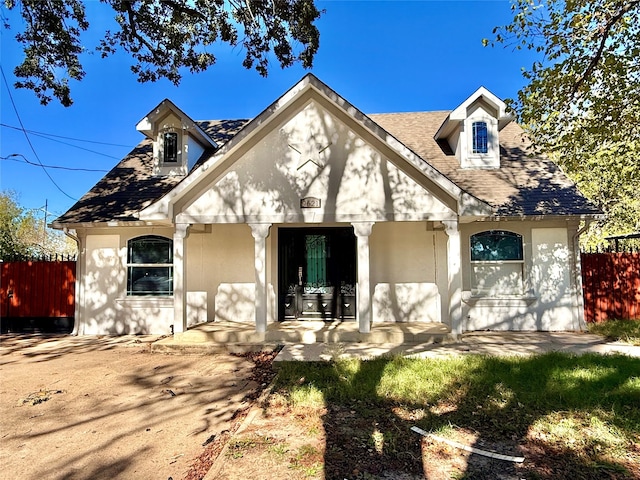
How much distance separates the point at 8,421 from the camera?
4547 millimetres

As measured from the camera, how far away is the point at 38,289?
9.92m

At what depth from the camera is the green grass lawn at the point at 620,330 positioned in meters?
7.73

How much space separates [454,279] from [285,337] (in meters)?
3.74

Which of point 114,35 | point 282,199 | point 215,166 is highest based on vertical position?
point 114,35

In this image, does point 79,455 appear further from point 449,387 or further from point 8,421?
point 449,387

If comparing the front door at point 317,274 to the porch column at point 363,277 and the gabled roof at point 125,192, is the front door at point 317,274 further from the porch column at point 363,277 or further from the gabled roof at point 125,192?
the gabled roof at point 125,192

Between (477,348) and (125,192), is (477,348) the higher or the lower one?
the lower one

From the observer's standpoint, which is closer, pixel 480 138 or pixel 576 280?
pixel 576 280

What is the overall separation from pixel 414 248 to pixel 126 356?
6910 millimetres

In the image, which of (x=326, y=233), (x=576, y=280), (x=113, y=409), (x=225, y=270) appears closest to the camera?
(x=113, y=409)

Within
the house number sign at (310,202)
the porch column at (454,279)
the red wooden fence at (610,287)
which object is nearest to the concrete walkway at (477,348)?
the porch column at (454,279)

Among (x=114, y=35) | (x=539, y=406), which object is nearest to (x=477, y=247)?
(x=539, y=406)

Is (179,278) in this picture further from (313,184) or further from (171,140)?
(171,140)

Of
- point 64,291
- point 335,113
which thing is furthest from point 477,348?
point 64,291
